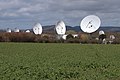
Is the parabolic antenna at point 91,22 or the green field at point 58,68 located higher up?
the parabolic antenna at point 91,22

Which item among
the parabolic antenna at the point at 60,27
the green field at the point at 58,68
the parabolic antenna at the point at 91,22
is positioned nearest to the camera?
the green field at the point at 58,68

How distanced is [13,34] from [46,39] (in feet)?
53.9

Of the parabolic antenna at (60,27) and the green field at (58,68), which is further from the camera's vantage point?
the parabolic antenna at (60,27)

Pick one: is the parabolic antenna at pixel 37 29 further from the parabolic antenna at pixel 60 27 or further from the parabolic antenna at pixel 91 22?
the parabolic antenna at pixel 91 22

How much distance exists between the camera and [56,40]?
11006 cm

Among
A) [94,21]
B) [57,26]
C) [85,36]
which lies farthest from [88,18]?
[85,36]

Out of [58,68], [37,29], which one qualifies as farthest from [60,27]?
[58,68]

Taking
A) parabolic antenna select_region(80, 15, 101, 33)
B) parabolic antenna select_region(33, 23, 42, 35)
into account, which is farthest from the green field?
parabolic antenna select_region(33, 23, 42, 35)

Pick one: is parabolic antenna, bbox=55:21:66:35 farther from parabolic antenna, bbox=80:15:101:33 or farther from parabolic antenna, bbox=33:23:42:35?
parabolic antenna, bbox=80:15:101:33

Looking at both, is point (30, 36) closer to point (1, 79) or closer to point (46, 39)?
point (46, 39)

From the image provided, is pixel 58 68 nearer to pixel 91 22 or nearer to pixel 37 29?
pixel 91 22

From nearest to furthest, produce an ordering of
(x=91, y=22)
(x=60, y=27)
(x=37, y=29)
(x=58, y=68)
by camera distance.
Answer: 1. (x=58, y=68)
2. (x=91, y=22)
3. (x=60, y=27)
4. (x=37, y=29)

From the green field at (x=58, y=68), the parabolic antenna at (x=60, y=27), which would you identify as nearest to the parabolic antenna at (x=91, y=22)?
the parabolic antenna at (x=60, y=27)

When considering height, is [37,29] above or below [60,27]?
below
